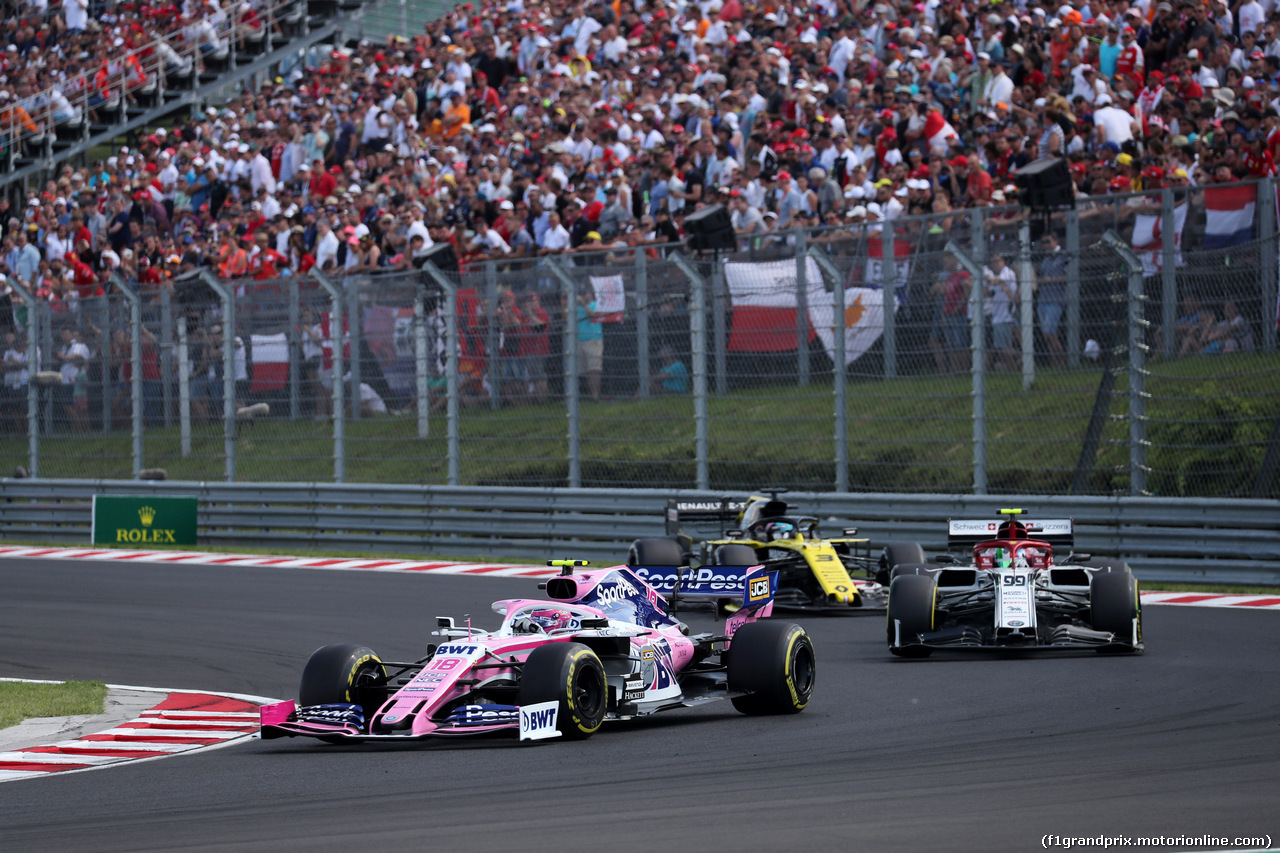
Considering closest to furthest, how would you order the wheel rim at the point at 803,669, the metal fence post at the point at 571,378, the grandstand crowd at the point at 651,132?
the wheel rim at the point at 803,669 < the grandstand crowd at the point at 651,132 < the metal fence post at the point at 571,378

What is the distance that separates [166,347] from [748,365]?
331 inches

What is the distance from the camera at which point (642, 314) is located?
→ 17734 millimetres

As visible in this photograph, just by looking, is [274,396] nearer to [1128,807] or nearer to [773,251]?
[773,251]

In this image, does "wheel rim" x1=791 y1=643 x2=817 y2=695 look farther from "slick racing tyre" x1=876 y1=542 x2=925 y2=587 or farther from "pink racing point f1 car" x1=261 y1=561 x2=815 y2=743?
"slick racing tyre" x1=876 y1=542 x2=925 y2=587

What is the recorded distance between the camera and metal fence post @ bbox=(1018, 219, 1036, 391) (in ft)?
50.8

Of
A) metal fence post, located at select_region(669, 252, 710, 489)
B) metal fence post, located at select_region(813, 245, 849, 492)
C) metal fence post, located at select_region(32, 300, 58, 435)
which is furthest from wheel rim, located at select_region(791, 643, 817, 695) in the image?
metal fence post, located at select_region(32, 300, 58, 435)

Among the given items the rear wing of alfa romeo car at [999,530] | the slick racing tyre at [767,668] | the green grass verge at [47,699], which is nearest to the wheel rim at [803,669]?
the slick racing tyre at [767,668]

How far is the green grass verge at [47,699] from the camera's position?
971cm

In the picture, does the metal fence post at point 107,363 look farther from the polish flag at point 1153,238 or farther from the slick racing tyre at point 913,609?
the slick racing tyre at point 913,609

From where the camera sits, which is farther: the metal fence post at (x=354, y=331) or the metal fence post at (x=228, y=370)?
the metal fence post at (x=228, y=370)

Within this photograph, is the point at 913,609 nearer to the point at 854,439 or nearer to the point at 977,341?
the point at 977,341

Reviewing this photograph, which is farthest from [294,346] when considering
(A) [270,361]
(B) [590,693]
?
(B) [590,693]
